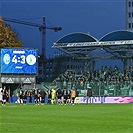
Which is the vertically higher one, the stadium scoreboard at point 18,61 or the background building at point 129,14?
the background building at point 129,14

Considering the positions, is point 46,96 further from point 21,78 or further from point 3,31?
point 3,31

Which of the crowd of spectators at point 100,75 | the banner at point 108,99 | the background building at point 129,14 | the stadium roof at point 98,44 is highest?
the background building at point 129,14

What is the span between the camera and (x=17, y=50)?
69.4 m

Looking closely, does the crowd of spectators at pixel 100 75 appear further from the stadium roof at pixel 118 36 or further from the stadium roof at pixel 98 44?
the stadium roof at pixel 118 36

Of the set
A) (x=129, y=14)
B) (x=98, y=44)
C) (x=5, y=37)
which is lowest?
(x=98, y=44)

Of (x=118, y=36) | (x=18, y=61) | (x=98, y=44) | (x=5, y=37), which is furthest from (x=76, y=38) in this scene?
(x=18, y=61)

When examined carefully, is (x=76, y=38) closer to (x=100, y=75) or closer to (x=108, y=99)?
(x=100, y=75)

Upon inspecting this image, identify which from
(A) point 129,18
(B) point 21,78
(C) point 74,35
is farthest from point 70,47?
(A) point 129,18

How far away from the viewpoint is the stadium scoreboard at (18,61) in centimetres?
6912

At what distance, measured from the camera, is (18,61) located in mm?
69688

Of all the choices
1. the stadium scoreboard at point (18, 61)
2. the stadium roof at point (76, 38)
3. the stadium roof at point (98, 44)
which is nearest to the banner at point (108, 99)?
the stadium scoreboard at point (18, 61)

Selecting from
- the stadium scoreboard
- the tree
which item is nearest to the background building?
the tree

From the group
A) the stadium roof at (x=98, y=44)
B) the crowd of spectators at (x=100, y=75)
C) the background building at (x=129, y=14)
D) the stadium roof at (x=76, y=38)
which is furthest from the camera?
the background building at (x=129, y=14)

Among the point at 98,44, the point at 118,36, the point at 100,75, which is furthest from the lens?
the point at 100,75
